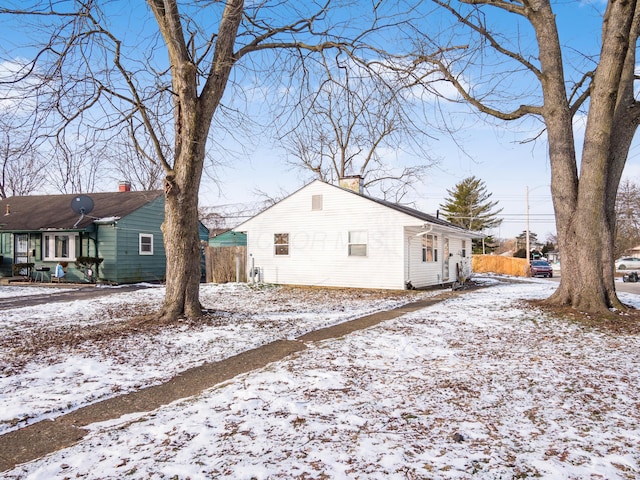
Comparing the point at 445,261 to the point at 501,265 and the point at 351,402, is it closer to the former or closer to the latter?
the point at 351,402

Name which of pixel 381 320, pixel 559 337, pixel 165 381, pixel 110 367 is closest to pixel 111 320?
pixel 110 367

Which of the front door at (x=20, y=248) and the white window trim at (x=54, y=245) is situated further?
the front door at (x=20, y=248)

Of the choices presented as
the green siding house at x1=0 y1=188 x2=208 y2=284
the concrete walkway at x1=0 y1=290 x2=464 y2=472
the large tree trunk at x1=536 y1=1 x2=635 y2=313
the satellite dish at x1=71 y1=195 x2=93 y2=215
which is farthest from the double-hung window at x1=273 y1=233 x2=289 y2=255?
the concrete walkway at x1=0 y1=290 x2=464 y2=472

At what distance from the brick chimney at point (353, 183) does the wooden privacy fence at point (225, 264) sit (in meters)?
5.33

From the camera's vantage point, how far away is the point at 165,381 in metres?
4.71

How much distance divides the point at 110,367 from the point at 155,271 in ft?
53.9

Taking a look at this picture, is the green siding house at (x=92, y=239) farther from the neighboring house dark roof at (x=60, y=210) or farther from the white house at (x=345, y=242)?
the white house at (x=345, y=242)

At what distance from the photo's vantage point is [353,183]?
18.0 meters

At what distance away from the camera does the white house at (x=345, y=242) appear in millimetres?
15844

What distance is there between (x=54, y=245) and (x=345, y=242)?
43.0ft

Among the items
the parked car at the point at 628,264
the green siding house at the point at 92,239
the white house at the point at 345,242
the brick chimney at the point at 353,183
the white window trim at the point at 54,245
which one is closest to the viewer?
the white house at the point at 345,242

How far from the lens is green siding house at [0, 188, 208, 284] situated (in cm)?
1831

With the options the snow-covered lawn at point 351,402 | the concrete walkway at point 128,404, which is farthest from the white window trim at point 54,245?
the concrete walkway at point 128,404

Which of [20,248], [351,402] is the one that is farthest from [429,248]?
[20,248]
